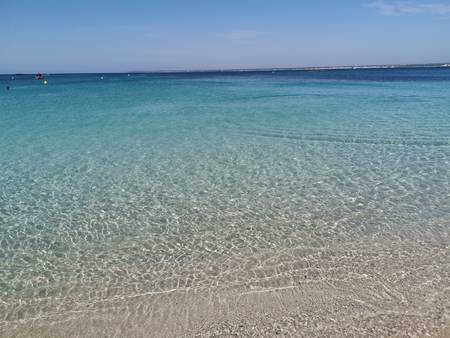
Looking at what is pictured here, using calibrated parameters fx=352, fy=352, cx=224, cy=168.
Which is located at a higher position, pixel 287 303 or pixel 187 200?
pixel 187 200

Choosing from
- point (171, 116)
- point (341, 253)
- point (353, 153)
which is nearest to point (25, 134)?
point (171, 116)

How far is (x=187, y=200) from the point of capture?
26.1ft

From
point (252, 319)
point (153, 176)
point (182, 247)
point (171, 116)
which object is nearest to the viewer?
point (252, 319)

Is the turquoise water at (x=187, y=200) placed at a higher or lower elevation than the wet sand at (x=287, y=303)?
higher

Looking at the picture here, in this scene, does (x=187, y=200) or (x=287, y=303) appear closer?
(x=287, y=303)

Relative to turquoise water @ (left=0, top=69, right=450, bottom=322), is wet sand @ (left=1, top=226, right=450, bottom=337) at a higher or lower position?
lower

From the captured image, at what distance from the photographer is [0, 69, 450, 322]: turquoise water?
17.6 feet

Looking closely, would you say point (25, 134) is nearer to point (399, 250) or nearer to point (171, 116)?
point (171, 116)

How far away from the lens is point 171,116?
65.9 feet

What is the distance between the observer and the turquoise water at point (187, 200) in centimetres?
538

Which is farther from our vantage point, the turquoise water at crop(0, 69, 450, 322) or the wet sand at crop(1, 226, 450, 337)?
the turquoise water at crop(0, 69, 450, 322)

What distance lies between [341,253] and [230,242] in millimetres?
1846

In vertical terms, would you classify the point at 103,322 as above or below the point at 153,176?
below

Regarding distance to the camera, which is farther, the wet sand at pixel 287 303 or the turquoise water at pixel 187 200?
the turquoise water at pixel 187 200
